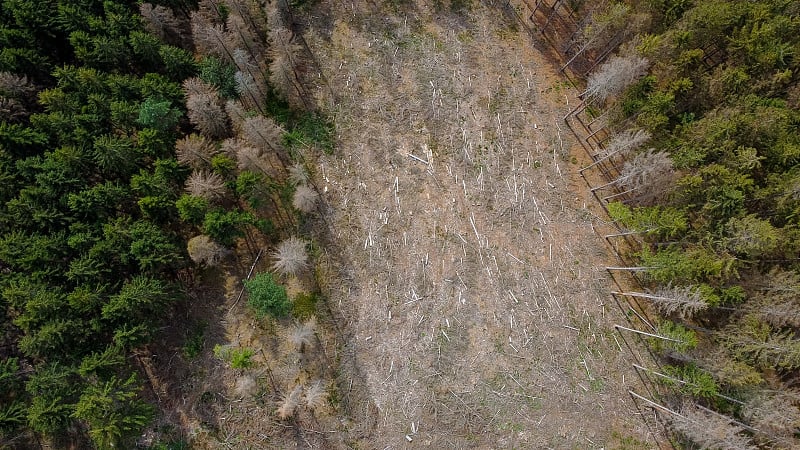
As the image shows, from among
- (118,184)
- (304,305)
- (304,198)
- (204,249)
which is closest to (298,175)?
(304,198)

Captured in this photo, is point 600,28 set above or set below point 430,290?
above

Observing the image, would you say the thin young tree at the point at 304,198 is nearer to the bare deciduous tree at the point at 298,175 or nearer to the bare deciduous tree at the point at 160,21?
the bare deciduous tree at the point at 298,175

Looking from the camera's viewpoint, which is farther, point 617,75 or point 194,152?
point 617,75

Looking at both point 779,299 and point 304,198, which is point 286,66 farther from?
point 779,299

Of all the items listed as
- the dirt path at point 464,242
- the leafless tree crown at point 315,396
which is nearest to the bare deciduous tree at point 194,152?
the dirt path at point 464,242

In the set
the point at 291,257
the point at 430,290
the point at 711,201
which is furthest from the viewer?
the point at 430,290

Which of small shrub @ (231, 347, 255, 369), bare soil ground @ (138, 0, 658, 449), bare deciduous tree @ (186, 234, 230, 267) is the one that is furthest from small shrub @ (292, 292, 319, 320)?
bare deciduous tree @ (186, 234, 230, 267)

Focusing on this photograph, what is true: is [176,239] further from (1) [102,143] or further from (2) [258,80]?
(2) [258,80]
